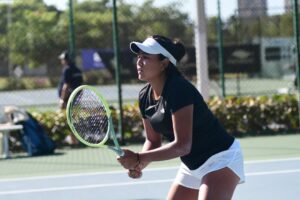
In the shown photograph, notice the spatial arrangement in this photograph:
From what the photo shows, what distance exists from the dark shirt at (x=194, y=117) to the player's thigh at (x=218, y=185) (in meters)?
0.12

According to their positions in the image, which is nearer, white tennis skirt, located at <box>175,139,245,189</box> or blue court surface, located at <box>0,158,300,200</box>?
white tennis skirt, located at <box>175,139,245,189</box>

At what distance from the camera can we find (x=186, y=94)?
4359 millimetres

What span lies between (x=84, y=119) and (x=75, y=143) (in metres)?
7.72

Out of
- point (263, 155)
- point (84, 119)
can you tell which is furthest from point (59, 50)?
point (84, 119)

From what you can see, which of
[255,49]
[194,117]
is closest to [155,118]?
[194,117]

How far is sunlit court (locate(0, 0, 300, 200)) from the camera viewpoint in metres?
4.44

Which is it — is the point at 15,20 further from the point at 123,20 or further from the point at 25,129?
the point at 25,129

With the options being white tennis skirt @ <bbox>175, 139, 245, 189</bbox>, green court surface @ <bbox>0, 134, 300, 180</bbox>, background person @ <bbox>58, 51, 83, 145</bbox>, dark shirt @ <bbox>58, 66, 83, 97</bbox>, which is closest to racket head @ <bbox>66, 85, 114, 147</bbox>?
white tennis skirt @ <bbox>175, 139, 245, 189</bbox>

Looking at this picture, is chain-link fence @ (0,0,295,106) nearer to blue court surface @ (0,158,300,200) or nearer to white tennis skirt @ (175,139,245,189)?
blue court surface @ (0,158,300,200)

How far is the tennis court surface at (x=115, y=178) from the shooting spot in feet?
25.8

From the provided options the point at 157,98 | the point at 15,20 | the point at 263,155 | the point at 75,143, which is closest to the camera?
the point at 157,98

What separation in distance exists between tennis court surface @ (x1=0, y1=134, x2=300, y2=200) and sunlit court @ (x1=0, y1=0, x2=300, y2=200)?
0.02 metres

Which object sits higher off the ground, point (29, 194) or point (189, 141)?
point (189, 141)

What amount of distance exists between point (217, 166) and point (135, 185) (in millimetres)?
3945
